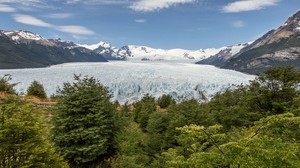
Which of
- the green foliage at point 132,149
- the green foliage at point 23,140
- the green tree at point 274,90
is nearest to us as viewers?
the green foliage at point 23,140

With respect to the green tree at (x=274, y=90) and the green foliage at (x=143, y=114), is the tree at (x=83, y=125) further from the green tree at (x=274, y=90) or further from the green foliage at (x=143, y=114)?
the green tree at (x=274, y=90)

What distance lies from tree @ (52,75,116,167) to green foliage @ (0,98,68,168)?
282 inches

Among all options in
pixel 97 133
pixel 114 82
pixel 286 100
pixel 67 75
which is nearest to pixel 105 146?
pixel 97 133

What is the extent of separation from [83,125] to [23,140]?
8.60 meters

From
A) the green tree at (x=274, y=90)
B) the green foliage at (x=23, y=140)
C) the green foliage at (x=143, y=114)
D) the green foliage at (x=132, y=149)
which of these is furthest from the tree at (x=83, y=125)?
the green tree at (x=274, y=90)

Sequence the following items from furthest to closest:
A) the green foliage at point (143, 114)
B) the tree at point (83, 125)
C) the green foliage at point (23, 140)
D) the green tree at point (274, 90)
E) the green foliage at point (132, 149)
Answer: the green foliage at point (143, 114)
the green tree at point (274, 90)
the tree at point (83, 125)
the green foliage at point (132, 149)
the green foliage at point (23, 140)

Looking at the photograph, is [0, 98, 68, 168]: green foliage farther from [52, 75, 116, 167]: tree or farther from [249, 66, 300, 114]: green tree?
[249, 66, 300, 114]: green tree

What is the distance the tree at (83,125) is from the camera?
2162 centimetres

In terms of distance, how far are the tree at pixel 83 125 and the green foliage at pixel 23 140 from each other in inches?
282

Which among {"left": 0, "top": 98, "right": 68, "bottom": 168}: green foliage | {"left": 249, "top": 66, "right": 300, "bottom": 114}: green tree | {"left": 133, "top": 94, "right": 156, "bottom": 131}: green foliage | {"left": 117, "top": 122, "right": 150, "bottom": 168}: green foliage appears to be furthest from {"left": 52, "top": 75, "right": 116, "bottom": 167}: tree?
{"left": 249, "top": 66, "right": 300, "bottom": 114}: green tree

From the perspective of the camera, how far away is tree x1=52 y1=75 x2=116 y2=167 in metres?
21.6

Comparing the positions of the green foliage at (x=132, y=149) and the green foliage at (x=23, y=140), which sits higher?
the green foliage at (x=23, y=140)

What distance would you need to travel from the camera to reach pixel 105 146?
73.9 feet

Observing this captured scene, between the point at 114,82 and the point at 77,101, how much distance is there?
132ft
